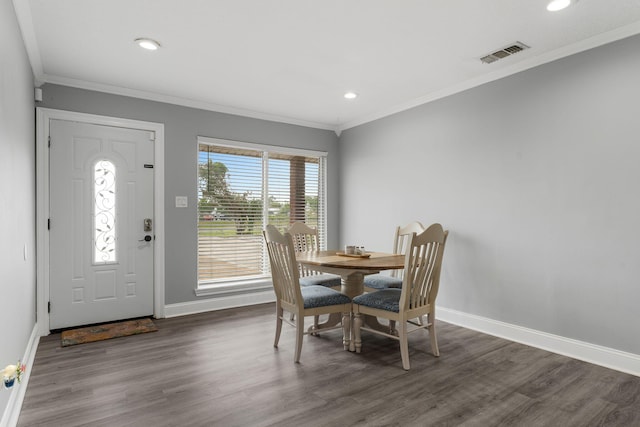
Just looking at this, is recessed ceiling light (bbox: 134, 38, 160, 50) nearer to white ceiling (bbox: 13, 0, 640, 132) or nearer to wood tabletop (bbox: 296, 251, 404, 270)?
white ceiling (bbox: 13, 0, 640, 132)

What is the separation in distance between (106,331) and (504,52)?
4.50 metres

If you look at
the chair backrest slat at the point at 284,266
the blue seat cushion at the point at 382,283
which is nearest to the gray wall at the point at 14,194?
the chair backrest slat at the point at 284,266

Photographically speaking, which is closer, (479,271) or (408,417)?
(408,417)

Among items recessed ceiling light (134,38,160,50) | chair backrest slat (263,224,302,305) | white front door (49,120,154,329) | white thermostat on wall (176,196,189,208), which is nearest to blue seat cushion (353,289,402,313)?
chair backrest slat (263,224,302,305)

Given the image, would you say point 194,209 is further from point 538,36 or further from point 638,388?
point 638,388

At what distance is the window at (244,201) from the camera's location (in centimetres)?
453

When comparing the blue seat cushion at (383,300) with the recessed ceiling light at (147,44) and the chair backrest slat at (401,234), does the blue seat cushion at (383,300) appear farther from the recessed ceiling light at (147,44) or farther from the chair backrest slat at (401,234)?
the recessed ceiling light at (147,44)

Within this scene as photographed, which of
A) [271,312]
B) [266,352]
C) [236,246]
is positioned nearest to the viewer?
[266,352]

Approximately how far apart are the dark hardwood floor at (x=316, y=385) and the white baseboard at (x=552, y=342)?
10 centimetres

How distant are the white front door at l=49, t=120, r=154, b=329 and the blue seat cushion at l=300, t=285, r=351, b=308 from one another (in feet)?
6.81

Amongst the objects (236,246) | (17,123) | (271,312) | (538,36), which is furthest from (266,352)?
(538,36)

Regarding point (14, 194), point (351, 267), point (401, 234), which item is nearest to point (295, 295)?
point (351, 267)

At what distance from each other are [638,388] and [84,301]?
4.73 m

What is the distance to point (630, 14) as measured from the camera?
2535mm
